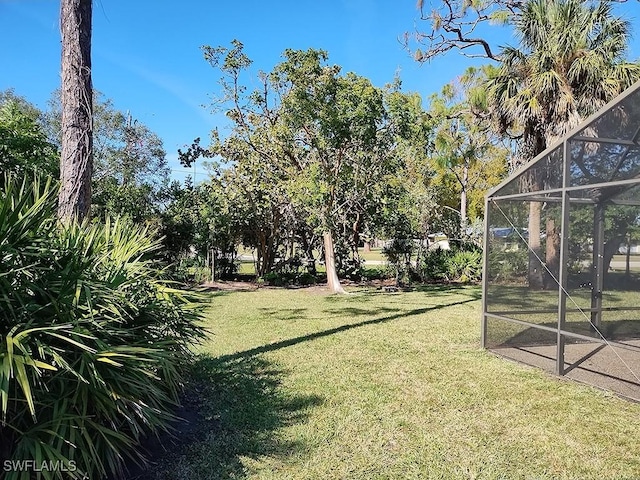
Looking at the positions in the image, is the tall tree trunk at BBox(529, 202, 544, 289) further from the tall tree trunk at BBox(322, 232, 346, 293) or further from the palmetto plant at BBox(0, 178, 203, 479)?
the tall tree trunk at BBox(322, 232, 346, 293)

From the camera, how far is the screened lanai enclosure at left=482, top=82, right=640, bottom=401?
532cm

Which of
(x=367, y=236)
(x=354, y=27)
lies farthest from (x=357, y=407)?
(x=367, y=236)

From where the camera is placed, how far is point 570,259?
19.5ft

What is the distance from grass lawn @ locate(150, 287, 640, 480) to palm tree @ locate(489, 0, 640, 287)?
6085mm

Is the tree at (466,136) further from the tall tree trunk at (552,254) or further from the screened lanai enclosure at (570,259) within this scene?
the tall tree trunk at (552,254)

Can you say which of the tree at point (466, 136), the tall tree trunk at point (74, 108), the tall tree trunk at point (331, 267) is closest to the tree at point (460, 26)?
the tree at point (466, 136)

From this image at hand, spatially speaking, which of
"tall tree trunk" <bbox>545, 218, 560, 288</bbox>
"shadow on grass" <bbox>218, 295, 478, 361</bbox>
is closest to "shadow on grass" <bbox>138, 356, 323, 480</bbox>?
"shadow on grass" <bbox>218, 295, 478, 361</bbox>

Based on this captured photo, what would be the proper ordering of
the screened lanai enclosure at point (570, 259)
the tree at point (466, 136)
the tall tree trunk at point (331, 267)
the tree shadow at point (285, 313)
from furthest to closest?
the tree at point (466, 136) → the tall tree trunk at point (331, 267) → the tree shadow at point (285, 313) → the screened lanai enclosure at point (570, 259)

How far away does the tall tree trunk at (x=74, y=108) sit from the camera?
446 centimetres

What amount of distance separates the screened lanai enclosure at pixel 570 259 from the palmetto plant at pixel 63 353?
15.6 feet

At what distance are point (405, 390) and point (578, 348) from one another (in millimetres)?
3607

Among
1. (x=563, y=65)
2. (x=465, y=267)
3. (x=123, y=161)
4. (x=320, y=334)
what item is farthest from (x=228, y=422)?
(x=123, y=161)

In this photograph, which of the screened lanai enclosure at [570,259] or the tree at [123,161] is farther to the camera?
the tree at [123,161]

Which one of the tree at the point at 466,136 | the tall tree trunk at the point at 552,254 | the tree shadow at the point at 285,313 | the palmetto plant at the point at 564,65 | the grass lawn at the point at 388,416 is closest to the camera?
the grass lawn at the point at 388,416
